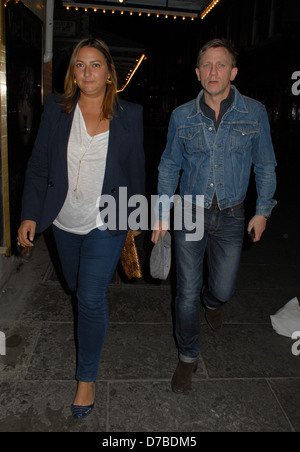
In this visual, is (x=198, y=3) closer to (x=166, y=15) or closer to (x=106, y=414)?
(x=166, y=15)

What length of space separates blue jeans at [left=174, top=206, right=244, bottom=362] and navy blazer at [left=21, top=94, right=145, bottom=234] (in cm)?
57

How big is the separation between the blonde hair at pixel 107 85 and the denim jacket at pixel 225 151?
1.77 ft

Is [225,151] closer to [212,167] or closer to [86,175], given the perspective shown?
[212,167]

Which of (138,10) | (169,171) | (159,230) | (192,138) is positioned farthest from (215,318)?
(138,10)

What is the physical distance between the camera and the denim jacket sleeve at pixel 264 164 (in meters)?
2.88

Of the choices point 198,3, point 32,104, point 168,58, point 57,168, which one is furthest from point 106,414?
point 168,58

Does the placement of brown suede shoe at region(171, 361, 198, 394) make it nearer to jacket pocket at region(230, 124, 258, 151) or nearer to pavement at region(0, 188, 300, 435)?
pavement at region(0, 188, 300, 435)

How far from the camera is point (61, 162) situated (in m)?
2.54

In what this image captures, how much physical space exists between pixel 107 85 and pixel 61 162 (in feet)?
2.07

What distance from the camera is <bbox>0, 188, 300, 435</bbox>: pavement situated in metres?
2.60

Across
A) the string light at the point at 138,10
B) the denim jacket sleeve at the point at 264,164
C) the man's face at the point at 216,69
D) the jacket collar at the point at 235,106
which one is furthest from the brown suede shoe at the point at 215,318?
the string light at the point at 138,10

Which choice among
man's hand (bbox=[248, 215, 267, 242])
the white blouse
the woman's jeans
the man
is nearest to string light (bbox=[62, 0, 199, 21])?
the man

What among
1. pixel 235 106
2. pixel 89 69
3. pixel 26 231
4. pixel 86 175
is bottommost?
pixel 26 231
